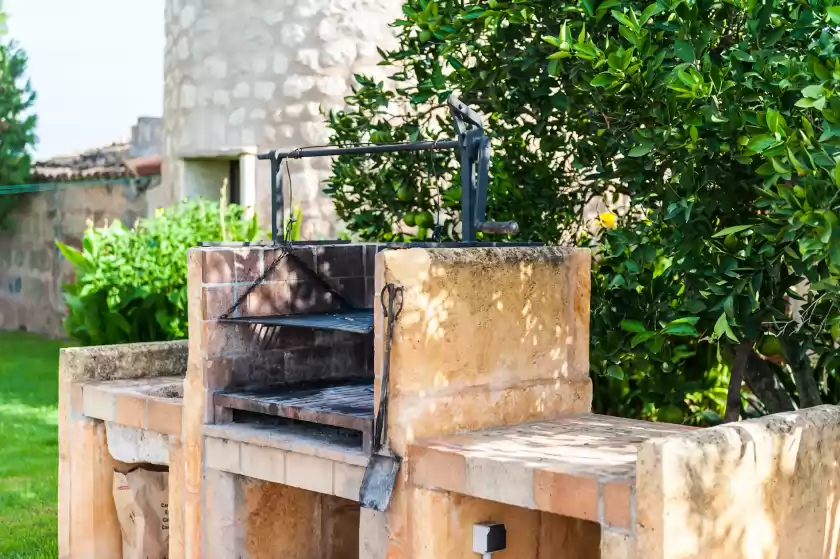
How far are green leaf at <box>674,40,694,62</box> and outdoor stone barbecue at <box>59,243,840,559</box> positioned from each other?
3.19 feet

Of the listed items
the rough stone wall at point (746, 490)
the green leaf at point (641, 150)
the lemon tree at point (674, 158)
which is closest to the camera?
the rough stone wall at point (746, 490)

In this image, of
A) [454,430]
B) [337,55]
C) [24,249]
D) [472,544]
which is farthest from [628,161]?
[24,249]

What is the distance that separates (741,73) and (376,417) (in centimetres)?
194

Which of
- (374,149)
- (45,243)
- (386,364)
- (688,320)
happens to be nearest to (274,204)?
(374,149)

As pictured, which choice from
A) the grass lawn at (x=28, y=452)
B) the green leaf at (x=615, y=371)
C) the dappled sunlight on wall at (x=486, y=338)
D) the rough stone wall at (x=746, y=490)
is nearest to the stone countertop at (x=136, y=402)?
the grass lawn at (x=28, y=452)

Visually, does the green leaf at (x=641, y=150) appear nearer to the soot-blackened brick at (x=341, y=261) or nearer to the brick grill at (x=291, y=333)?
the brick grill at (x=291, y=333)

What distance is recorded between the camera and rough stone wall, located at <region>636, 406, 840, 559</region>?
3645mm

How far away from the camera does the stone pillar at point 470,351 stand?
446 cm

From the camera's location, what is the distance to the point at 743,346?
5719mm

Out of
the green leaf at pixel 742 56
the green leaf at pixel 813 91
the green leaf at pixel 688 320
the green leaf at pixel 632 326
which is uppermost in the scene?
the green leaf at pixel 742 56

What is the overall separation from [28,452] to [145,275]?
6.29ft

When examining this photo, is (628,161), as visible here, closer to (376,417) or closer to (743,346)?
(743,346)

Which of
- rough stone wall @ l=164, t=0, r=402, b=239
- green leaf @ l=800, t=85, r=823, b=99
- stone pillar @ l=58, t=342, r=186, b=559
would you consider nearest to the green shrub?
rough stone wall @ l=164, t=0, r=402, b=239

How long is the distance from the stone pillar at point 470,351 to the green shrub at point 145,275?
5.78 m
